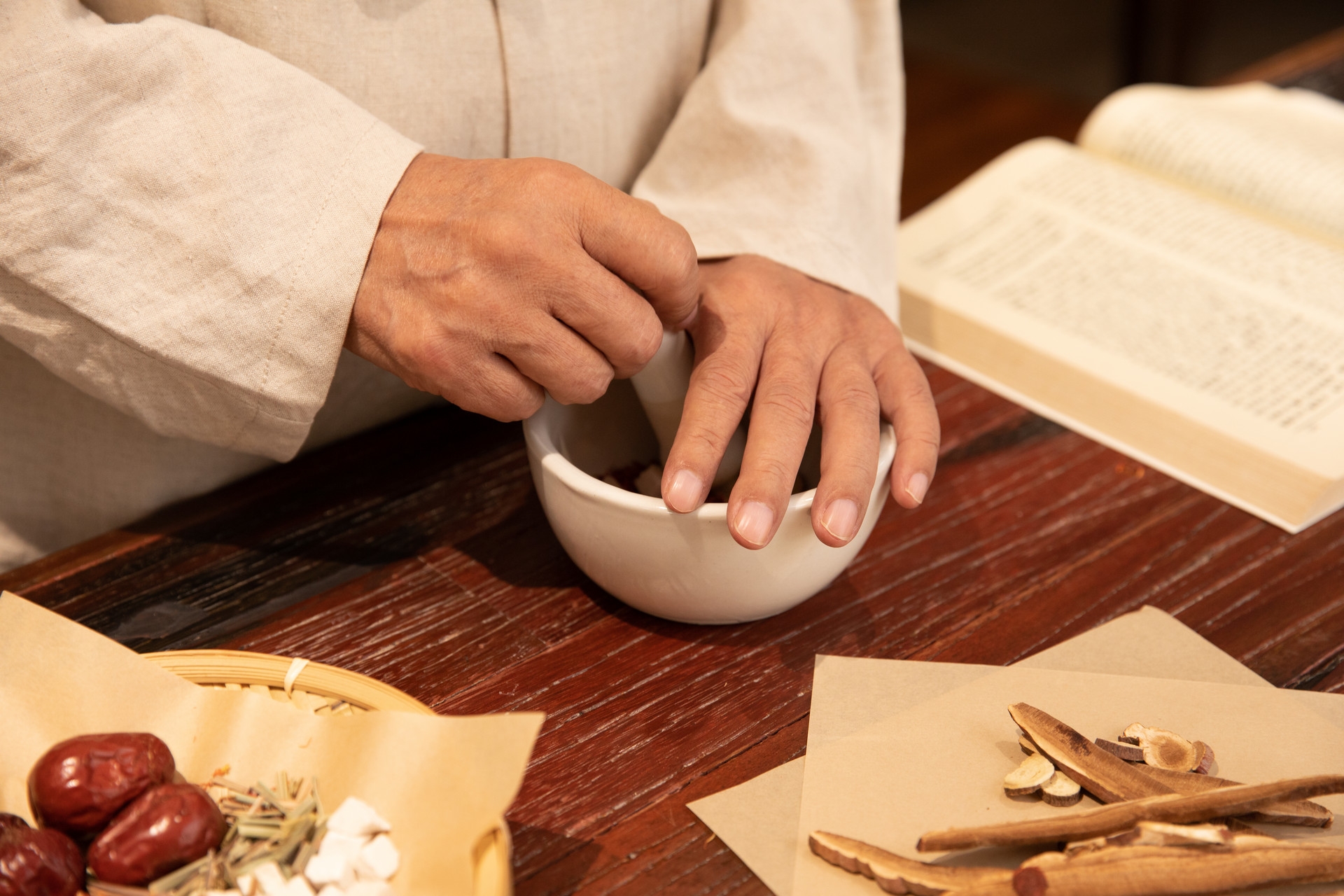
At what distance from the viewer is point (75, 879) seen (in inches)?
18.1

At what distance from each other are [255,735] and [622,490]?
23 centimetres

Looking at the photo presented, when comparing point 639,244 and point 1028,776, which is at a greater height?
point 639,244

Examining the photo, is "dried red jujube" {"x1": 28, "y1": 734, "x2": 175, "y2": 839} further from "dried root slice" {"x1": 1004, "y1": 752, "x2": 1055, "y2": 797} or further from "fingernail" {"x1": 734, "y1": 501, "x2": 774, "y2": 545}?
"dried root slice" {"x1": 1004, "y1": 752, "x2": 1055, "y2": 797}

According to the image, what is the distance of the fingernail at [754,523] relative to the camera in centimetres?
57

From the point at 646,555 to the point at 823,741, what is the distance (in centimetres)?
14

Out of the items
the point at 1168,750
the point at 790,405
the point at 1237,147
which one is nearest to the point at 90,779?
the point at 790,405

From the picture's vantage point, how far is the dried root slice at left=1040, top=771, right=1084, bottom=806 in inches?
20.5

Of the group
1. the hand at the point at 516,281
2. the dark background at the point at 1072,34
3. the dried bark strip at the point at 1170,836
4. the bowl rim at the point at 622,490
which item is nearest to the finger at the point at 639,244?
the hand at the point at 516,281

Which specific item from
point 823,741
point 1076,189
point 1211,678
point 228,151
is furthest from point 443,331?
point 1076,189

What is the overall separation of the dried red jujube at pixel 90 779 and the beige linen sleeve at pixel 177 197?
0.24 meters

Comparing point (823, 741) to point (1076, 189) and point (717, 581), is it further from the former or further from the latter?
point (1076, 189)

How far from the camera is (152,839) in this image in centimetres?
45

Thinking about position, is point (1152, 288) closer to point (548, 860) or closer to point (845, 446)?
point (845, 446)

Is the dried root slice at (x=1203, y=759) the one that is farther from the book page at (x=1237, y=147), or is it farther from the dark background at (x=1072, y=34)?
the dark background at (x=1072, y=34)
